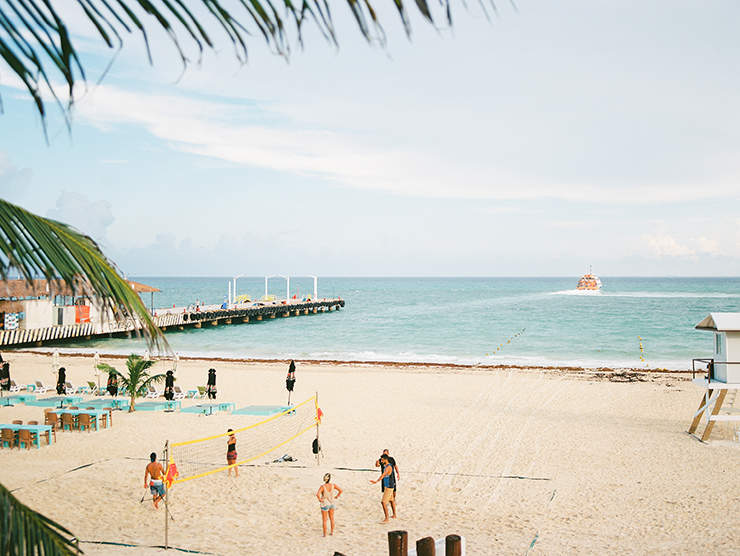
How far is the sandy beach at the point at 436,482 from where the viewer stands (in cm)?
867

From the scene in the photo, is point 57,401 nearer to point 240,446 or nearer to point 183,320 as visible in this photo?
point 240,446

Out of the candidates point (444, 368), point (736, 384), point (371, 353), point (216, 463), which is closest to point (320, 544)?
point (216, 463)

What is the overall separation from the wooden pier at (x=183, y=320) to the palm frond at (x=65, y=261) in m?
20.3

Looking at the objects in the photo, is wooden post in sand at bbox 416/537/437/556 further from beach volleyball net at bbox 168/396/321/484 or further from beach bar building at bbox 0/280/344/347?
beach bar building at bbox 0/280/344/347

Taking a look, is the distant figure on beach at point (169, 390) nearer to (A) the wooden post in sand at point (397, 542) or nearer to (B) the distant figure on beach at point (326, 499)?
(B) the distant figure on beach at point (326, 499)

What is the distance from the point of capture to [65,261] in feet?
6.08

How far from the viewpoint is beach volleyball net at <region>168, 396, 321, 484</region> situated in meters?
11.7

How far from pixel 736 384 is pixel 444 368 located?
672 inches

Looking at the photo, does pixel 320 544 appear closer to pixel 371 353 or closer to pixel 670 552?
pixel 670 552

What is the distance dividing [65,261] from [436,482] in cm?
1038

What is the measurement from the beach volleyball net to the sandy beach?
463 millimetres

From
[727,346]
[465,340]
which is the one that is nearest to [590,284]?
[465,340]

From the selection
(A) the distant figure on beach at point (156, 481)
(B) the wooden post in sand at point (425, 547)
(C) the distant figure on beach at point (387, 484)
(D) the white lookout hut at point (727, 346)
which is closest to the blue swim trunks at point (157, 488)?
(A) the distant figure on beach at point (156, 481)

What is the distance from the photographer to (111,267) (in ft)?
6.49
